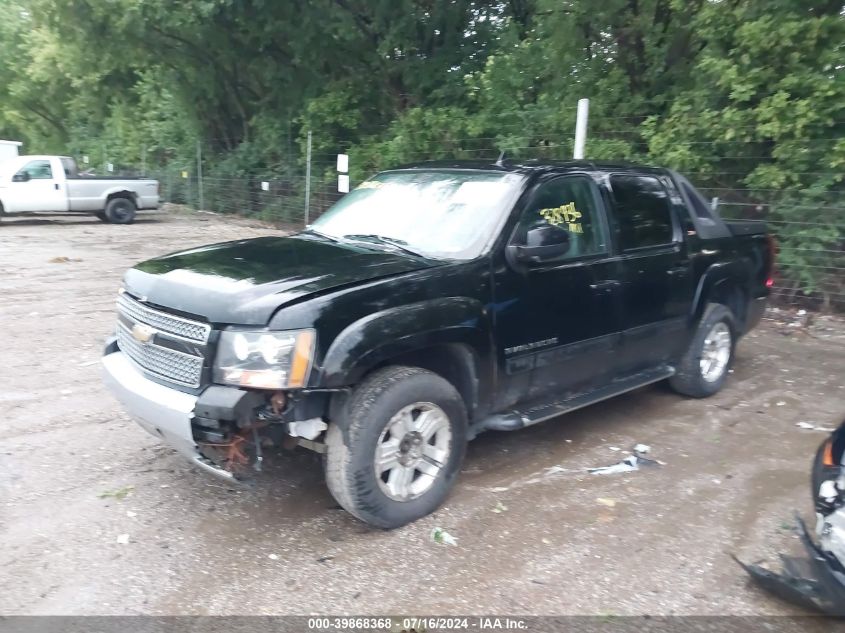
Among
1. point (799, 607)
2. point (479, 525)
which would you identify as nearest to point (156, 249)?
point (479, 525)

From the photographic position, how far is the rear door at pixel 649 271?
513 centimetres

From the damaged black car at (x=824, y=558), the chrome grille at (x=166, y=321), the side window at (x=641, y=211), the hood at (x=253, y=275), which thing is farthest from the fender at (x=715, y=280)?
the chrome grille at (x=166, y=321)

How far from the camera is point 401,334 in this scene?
3719mm

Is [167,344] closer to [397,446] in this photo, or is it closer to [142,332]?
[142,332]

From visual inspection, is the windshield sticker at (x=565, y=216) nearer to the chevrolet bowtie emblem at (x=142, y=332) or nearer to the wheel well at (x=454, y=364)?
the wheel well at (x=454, y=364)

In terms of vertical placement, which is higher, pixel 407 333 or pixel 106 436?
pixel 407 333

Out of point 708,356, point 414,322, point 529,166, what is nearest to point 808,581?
point 414,322

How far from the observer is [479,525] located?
13.1 ft

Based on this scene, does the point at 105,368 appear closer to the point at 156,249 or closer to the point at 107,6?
the point at 156,249

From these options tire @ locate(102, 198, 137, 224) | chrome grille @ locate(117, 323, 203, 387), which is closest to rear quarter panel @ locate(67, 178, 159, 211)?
tire @ locate(102, 198, 137, 224)

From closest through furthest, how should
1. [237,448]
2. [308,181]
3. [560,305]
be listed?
[237,448] < [560,305] < [308,181]

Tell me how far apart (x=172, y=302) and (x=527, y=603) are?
7.57ft

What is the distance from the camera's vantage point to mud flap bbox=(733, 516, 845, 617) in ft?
9.72

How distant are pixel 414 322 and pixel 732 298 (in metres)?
3.74
